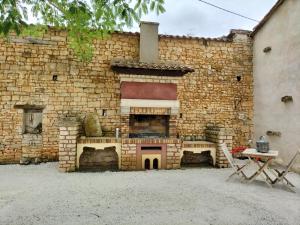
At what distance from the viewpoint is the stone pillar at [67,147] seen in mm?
5645

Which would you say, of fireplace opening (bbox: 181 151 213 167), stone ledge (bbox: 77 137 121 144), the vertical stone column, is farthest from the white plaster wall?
stone ledge (bbox: 77 137 121 144)

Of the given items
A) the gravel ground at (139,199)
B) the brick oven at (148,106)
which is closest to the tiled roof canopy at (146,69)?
the brick oven at (148,106)

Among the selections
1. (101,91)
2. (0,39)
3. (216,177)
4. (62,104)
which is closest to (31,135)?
(62,104)

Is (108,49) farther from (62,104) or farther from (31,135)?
(31,135)

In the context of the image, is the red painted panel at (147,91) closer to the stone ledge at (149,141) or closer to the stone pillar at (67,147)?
the stone ledge at (149,141)

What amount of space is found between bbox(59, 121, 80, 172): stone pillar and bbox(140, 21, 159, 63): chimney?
298cm

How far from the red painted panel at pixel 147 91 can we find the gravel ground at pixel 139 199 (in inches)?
83.5

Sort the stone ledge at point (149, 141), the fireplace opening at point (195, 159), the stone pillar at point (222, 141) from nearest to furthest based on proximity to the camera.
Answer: the stone ledge at point (149, 141) < the stone pillar at point (222, 141) < the fireplace opening at point (195, 159)

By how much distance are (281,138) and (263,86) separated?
1.87 m

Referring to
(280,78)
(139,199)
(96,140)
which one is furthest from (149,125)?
(280,78)

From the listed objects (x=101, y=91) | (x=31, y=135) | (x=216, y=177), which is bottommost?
(x=216, y=177)

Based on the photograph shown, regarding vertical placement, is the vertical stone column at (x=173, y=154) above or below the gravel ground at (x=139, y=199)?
above

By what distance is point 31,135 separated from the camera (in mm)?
6699

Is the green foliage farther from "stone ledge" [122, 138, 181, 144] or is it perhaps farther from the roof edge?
the roof edge
